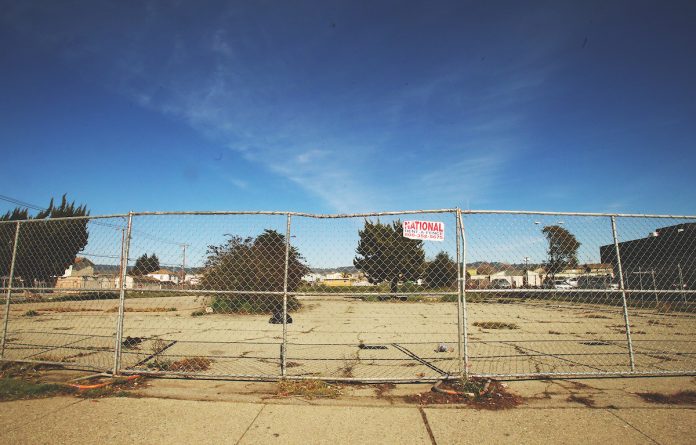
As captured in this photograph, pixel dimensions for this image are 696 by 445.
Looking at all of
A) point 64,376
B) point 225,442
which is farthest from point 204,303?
point 225,442

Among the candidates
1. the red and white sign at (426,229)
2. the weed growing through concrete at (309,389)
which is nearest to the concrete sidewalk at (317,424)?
the weed growing through concrete at (309,389)

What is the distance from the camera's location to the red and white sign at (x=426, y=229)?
5.01 metres

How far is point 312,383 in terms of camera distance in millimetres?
4719

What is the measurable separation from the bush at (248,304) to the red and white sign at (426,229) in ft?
32.1

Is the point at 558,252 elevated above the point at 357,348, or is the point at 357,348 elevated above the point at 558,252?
the point at 558,252

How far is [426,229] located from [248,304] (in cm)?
1132

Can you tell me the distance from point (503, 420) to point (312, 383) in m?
2.41

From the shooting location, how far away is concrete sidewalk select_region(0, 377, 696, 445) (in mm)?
3309

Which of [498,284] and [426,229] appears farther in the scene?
[498,284]

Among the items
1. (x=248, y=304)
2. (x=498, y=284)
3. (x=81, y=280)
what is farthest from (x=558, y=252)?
(x=81, y=280)

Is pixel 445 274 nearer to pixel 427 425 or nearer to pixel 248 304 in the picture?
pixel 427 425

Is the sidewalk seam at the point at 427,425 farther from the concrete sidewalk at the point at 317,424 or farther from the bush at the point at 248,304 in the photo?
the bush at the point at 248,304

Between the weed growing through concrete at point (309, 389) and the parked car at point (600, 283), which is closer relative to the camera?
the weed growing through concrete at point (309, 389)

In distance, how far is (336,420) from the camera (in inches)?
146
